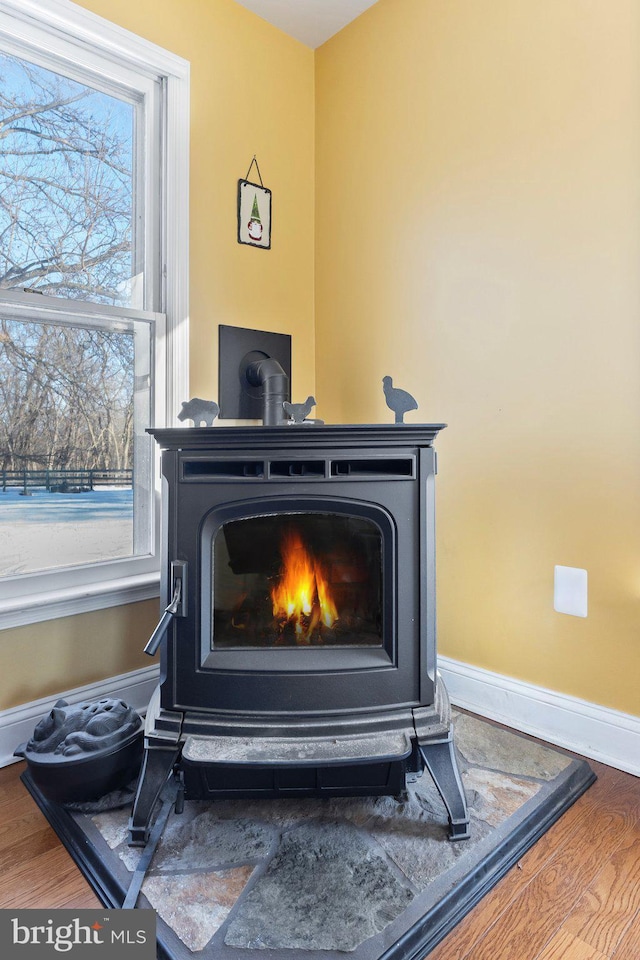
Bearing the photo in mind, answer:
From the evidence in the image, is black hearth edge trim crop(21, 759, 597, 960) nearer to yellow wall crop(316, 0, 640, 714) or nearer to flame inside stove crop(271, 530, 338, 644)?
yellow wall crop(316, 0, 640, 714)

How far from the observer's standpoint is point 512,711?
1.87 metres

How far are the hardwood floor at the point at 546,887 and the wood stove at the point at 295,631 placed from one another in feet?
0.57

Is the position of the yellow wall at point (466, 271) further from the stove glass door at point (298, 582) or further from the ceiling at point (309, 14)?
the stove glass door at point (298, 582)

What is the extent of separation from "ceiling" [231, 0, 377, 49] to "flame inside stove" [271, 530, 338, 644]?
7.09 ft

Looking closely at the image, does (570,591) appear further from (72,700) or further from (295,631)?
(72,700)

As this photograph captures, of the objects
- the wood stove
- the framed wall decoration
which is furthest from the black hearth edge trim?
the framed wall decoration

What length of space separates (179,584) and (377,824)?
2.48ft

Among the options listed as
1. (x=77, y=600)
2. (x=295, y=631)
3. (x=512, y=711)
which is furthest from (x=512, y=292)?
(x=77, y=600)

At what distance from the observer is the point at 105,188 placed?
193 cm

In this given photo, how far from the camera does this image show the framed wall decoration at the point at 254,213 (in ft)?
7.36

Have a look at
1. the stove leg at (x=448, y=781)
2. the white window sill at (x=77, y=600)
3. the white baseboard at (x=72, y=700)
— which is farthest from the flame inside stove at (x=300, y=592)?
the white baseboard at (x=72, y=700)

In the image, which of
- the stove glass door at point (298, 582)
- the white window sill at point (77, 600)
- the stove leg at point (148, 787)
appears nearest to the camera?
the stove leg at point (148, 787)

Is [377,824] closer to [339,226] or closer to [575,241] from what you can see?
[575,241]

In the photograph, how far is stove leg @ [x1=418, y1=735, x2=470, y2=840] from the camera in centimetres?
131
